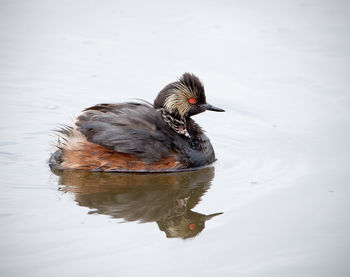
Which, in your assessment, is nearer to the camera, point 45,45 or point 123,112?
point 123,112

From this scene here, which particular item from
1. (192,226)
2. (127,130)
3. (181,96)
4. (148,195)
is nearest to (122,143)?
(127,130)

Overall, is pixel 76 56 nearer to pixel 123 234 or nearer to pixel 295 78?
pixel 295 78

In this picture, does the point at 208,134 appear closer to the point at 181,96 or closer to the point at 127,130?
the point at 181,96

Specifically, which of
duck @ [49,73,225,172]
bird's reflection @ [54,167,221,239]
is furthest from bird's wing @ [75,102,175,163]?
bird's reflection @ [54,167,221,239]

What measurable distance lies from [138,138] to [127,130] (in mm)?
166

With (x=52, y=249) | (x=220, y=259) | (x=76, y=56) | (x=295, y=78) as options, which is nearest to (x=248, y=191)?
(x=220, y=259)

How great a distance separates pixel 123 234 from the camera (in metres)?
5.62

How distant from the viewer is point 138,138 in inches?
274

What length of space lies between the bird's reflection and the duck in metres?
0.14

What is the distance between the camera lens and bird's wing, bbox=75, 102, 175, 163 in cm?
691

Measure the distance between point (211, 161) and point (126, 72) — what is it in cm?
302

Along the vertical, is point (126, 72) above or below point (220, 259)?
above

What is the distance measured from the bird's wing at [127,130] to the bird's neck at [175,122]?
4.6 inches

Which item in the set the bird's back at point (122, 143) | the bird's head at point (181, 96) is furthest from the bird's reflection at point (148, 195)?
the bird's head at point (181, 96)
